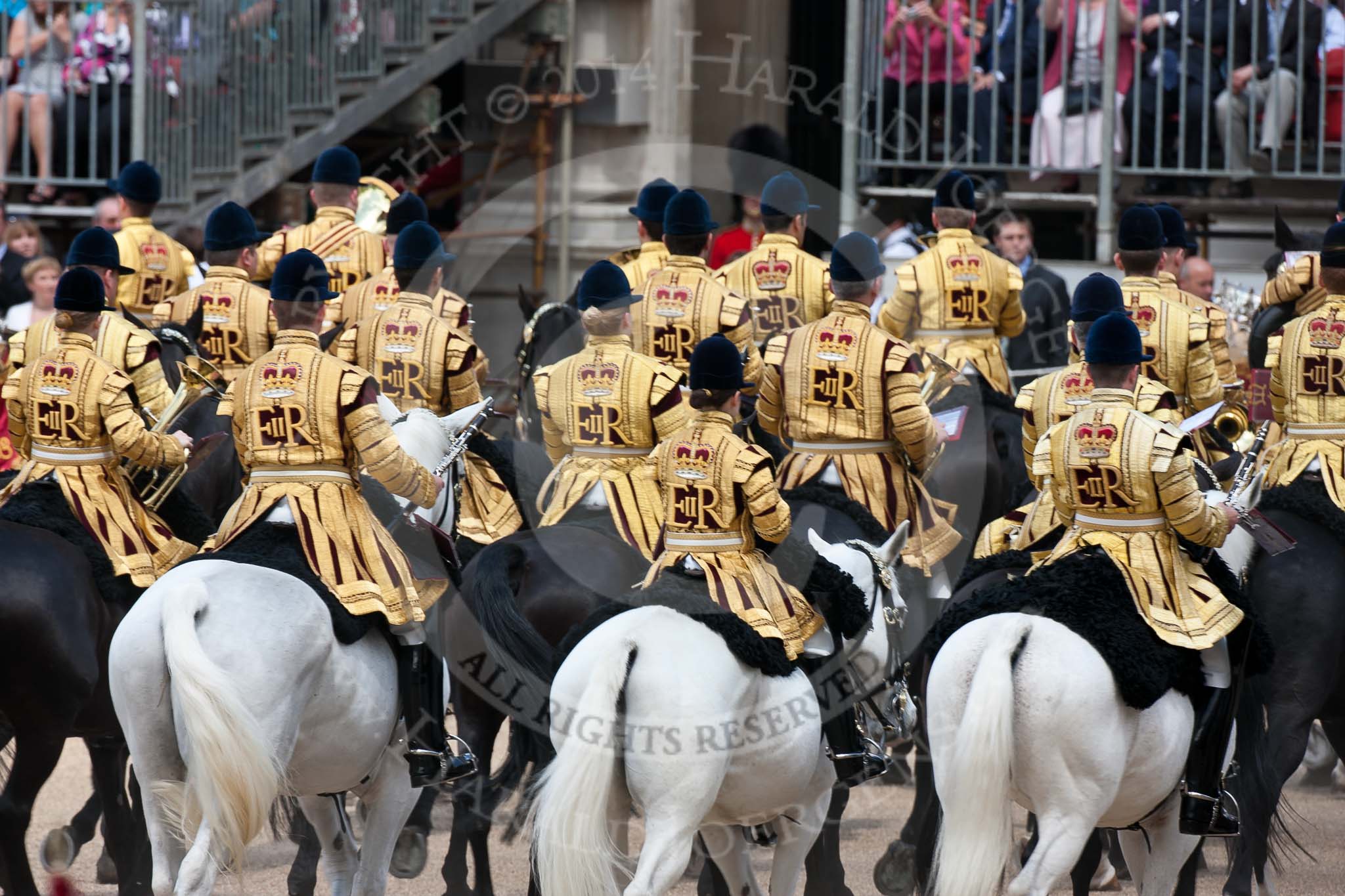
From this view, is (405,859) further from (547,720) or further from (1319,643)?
(1319,643)

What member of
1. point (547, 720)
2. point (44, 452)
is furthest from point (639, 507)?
point (44, 452)

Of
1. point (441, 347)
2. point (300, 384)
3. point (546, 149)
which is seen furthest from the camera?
point (546, 149)

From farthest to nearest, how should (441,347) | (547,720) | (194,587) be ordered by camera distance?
(441,347), (547,720), (194,587)

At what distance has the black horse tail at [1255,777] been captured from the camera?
6465 millimetres

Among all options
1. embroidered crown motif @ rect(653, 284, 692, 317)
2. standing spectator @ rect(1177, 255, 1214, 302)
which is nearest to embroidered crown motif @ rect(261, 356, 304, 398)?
embroidered crown motif @ rect(653, 284, 692, 317)

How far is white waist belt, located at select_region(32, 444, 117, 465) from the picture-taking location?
7211 mm

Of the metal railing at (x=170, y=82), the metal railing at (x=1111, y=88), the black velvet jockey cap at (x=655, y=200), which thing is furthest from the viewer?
the metal railing at (x=170, y=82)

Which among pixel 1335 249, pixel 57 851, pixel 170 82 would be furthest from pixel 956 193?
pixel 170 82

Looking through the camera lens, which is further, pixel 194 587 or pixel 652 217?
pixel 652 217

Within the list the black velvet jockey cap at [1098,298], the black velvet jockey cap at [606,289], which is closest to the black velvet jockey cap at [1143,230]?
the black velvet jockey cap at [1098,298]

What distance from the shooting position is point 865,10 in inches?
514

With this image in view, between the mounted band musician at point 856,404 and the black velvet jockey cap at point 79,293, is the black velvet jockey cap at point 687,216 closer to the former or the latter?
the mounted band musician at point 856,404

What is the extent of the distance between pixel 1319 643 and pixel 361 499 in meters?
3.20

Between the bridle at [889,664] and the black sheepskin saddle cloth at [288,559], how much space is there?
1.55m
